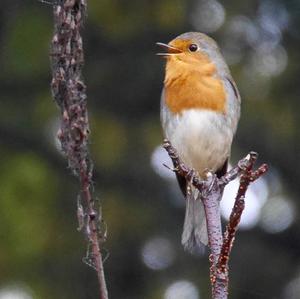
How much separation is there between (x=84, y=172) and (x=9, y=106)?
7.96 meters

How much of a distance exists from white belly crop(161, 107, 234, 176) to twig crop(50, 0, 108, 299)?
2.86 m

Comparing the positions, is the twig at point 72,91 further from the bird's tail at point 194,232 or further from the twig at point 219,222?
the bird's tail at point 194,232

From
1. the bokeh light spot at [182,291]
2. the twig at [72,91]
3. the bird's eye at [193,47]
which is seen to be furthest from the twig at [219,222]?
the bokeh light spot at [182,291]

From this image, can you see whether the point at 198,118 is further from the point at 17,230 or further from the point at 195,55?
the point at 17,230

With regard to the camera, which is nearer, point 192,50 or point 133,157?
point 192,50

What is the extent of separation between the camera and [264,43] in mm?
10219

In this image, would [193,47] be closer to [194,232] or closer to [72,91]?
[194,232]

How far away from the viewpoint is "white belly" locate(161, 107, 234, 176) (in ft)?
19.8

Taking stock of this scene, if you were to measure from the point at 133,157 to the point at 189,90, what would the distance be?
4590mm

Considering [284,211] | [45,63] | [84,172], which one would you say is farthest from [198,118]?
[45,63]

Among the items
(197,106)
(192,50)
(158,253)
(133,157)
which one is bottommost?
(158,253)

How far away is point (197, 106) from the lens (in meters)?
5.98

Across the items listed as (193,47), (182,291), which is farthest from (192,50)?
(182,291)

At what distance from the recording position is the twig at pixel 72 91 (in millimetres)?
3076
